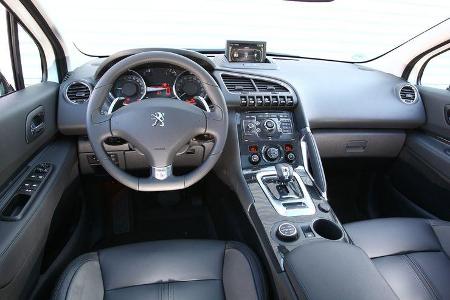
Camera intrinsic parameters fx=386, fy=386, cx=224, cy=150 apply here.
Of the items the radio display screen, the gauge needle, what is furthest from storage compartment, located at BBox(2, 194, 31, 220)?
the radio display screen

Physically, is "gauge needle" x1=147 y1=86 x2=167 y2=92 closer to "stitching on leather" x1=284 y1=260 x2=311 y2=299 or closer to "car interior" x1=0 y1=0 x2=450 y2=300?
"car interior" x1=0 y1=0 x2=450 y2=300

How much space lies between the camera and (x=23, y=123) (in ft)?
4.87

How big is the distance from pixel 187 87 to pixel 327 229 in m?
0.77

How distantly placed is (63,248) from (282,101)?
1.23m

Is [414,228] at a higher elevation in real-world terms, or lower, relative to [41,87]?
lower

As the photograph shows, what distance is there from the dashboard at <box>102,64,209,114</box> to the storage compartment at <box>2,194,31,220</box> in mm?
485

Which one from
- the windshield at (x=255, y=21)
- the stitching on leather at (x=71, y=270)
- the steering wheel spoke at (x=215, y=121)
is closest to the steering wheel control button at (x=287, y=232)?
the steering wheel spoke at (x=215, y=121)

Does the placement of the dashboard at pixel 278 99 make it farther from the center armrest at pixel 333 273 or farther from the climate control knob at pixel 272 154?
the center armrest at pixel 333 273

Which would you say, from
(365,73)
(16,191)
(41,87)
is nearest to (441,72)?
(365,73)

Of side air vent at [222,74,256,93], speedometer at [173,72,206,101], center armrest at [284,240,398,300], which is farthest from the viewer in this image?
side air vent at [222,74,256,93]

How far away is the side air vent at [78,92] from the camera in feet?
5.91

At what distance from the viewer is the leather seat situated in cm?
140

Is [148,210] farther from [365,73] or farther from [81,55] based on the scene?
[365,73]

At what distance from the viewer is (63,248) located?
1.77 metres
